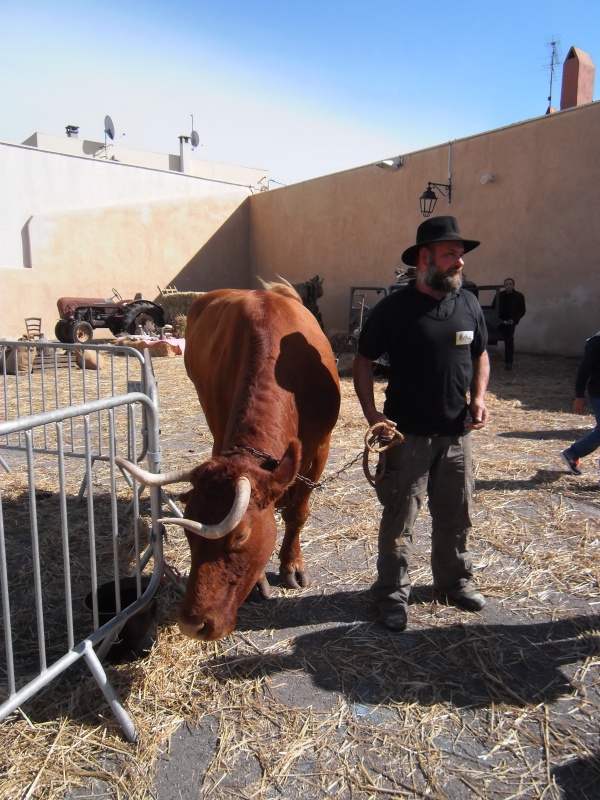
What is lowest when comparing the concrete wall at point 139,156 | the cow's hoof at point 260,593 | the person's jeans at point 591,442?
the cow's hoof at point 260,593

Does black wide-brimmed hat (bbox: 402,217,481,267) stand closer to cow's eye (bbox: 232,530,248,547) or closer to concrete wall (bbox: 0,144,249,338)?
cow's eye (bbox: 232,530,248,547)

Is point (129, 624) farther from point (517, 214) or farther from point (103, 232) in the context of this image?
point (103, 232)

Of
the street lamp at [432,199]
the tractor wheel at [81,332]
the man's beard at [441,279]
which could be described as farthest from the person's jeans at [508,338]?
the tractor wheel at [81,332]

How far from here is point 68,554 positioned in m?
2.73

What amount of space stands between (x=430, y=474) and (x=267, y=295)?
69.3 inches

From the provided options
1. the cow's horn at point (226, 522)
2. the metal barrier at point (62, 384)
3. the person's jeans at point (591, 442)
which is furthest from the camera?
the person's jeans at point (591, 442)

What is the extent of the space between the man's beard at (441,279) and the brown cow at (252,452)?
850 mm

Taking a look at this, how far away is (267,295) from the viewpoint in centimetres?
401

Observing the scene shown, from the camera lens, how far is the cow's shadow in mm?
2580

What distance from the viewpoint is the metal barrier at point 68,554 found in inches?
88.0

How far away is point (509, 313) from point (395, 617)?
1015 centimetres

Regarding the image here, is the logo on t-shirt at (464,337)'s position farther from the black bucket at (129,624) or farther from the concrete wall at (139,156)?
the concrete wall at (139,156)

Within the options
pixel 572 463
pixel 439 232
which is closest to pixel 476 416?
pixel 439 232

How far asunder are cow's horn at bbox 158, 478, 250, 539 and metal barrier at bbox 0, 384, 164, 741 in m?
0.60
